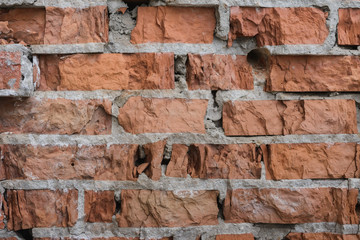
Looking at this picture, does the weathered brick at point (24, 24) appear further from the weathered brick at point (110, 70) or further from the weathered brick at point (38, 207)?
the weathered brick at point (38, 207)

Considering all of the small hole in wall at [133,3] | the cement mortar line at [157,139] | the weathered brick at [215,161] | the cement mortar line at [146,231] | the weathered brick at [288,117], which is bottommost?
the cement mortar line at [146,231]

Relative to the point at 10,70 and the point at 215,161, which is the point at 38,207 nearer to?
the point at 10,70

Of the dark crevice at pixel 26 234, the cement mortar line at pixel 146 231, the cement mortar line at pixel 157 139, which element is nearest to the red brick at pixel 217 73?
the cement mortar line at pixel 157 139

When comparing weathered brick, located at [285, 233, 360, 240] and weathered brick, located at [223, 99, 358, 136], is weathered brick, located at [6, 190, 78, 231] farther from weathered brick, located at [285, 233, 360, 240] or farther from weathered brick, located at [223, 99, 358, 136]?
weathered brick, located at [285, 233, 360, 240]

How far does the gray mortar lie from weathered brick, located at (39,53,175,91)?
0.06 m

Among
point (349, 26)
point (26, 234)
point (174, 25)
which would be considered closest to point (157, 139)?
point (174, 25)

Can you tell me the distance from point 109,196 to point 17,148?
23 centimetres

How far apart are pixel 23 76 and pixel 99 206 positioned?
1.09 feet

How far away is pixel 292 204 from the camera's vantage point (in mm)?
672

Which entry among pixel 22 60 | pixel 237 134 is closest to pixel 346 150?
pixel 237 134

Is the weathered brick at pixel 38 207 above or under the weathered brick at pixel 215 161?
under

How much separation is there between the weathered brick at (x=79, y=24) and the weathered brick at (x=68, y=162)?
0.80 ft

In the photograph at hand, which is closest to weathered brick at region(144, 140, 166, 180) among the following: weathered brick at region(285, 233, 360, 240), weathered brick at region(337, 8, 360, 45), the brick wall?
the brick wall

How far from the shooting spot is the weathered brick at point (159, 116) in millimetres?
667
